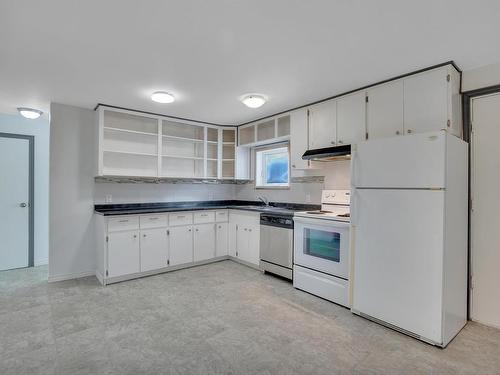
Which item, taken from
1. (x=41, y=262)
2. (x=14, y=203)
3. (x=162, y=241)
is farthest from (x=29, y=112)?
(x=162, y=241)

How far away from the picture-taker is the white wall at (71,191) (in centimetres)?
380

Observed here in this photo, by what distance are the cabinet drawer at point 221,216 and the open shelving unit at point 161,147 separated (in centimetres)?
69

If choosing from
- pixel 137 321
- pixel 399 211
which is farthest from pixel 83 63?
pixel 399 211

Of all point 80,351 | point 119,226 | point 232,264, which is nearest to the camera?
point 80,351

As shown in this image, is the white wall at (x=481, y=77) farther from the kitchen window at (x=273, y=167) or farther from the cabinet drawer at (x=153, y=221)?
the cabinet drawer at (x=153, y=221)

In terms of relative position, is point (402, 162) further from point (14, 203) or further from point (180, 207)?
point (14, 203)

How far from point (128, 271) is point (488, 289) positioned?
406 cm

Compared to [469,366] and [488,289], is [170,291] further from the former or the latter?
[488,289]

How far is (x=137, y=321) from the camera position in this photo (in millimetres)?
2639

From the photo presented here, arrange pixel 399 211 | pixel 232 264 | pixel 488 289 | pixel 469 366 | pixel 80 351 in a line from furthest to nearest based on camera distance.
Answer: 1. pixel 232 264
2. pixel 488 289
3. pixel 399 211
4. pixel 80 351
5. pixel 469 366

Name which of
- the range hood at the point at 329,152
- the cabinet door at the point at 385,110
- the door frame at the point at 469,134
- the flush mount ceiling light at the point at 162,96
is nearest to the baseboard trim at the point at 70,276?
the flush mount ceiling light at the point at 162,96

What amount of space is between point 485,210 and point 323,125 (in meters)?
1.90

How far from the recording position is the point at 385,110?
2930 millimetres

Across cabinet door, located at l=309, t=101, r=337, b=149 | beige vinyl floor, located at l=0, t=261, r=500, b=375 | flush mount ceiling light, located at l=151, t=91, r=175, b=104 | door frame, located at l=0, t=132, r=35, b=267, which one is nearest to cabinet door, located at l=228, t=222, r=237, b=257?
beige vinyl floor, located at l=0, t=261, r=500, b=375
